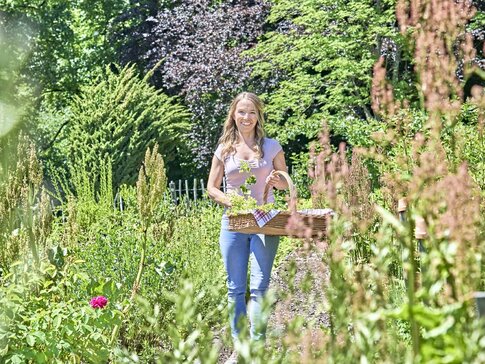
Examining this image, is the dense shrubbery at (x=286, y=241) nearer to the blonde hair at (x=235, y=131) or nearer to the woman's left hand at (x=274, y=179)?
the woman's left hand at (x=274, y=179)

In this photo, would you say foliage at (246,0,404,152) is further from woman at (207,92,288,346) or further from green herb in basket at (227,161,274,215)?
green herb in basket at (227,161,274,215)

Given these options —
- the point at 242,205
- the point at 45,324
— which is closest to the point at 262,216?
the point at 242,205

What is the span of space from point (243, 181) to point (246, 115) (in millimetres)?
371

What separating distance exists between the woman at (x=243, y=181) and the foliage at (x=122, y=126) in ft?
39.0

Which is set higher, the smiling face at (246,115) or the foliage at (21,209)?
the smiling face at (246,115)

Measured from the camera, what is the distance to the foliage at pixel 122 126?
17156 mm

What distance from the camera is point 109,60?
22250 millimetres

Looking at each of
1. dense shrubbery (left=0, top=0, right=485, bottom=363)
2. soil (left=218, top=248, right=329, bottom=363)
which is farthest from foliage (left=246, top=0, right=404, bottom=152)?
soil (left=218, top=248, right=329, bottom=363)

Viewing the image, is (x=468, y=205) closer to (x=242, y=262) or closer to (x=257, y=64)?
(x=242, y=262)

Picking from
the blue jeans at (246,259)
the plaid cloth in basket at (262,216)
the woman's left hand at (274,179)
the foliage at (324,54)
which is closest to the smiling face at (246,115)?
the woman's left hand at (274,179)

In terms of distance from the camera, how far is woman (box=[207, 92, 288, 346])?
16.0 ft

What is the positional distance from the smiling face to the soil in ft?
2.57

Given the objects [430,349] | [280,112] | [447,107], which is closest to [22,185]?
[447,107]

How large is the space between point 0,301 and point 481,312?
9.35ft
